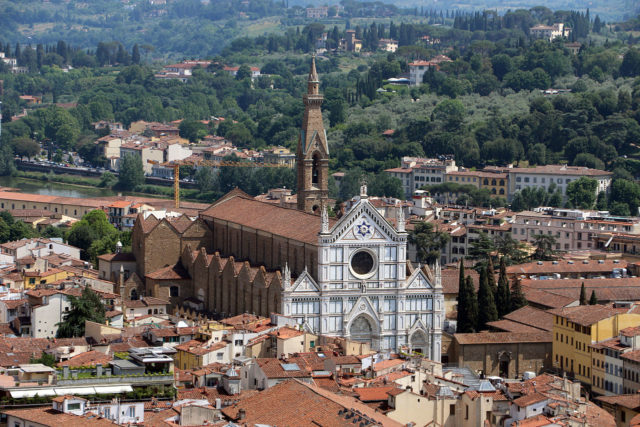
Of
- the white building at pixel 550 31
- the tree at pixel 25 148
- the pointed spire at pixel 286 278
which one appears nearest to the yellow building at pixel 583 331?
the pointed spire at pixel 286 278

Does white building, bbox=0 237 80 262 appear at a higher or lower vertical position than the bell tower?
lower

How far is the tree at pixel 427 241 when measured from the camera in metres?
77.4

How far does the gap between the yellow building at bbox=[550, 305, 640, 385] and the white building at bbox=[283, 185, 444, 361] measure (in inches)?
167

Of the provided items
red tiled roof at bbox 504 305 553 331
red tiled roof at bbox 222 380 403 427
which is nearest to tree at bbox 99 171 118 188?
red tiled roof at bbox 504 305 553 331

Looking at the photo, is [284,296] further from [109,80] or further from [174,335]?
[109,80]

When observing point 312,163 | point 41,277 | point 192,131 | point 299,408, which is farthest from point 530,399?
point 192,131

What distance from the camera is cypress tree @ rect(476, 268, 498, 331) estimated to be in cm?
5719

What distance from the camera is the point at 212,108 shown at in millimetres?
170375

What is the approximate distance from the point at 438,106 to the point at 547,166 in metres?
23.5

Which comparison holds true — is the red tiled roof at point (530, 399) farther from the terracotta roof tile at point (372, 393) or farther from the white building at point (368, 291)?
the white building at point (368, 291)

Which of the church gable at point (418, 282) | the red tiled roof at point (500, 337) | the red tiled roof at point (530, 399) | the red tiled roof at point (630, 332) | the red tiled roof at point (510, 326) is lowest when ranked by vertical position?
the red tiled roof at point (510, 326)

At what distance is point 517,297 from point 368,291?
19.8 ft

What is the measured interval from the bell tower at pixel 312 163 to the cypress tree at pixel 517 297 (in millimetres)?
7845

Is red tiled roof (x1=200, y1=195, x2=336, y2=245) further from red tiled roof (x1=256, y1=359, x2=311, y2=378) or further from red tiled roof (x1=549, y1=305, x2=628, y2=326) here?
red tiled roof (x1=256, y1=359, x2=311, y2=378)
